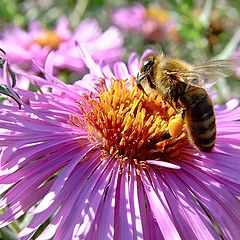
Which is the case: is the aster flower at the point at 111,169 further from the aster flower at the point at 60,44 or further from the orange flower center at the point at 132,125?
the aster flower at the point at 60,44

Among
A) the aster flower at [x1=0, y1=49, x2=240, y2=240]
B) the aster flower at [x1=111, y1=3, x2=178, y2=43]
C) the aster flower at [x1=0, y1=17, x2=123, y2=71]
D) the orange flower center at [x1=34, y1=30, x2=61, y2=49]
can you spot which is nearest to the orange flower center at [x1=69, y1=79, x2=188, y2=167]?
the aster flower at [x1=0, y1=49, x2=240, y2=240]

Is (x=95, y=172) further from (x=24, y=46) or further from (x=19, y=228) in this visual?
(x=24, y=46)

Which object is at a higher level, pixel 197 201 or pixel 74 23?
pixel 74 23

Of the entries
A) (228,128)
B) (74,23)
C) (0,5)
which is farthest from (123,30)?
(228,128)

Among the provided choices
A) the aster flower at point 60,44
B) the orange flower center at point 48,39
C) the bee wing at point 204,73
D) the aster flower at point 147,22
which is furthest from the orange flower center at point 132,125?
the aster flower at point 147,22

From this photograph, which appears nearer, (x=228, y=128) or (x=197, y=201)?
(x=197, y=201)

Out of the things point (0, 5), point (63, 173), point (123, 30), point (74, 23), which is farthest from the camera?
point (123, 30)

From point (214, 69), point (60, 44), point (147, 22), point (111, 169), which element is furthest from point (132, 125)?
point (147, 22)
